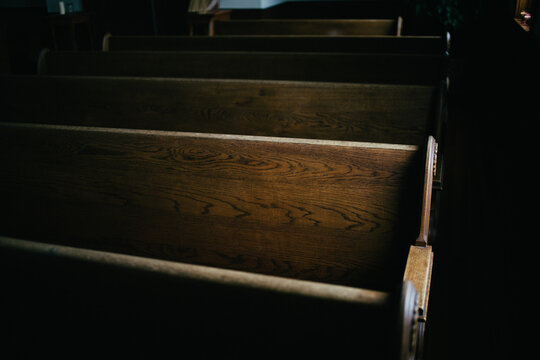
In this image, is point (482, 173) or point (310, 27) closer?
point (482, 173)

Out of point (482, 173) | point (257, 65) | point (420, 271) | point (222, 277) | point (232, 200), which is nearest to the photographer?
point (222, 277)

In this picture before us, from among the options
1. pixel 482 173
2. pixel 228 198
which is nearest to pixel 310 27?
pixel 482 173

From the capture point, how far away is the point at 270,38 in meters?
2.54

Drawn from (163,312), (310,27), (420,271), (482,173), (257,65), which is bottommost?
(482,173)

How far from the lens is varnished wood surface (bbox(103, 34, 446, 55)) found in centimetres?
240

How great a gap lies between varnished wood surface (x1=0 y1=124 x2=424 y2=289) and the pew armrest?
73 mm

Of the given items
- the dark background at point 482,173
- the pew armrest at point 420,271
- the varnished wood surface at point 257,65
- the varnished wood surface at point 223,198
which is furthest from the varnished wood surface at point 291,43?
the pew armrest at point 420,271

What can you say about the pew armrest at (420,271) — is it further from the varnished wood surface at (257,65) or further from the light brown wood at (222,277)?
the varnished wood surface at (257,65)

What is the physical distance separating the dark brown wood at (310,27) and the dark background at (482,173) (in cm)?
87

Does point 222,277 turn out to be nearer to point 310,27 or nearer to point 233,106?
point 233,106

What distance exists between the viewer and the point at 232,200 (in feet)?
3.70

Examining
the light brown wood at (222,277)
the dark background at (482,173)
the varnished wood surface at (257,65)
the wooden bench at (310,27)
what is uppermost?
the wooden bench at (310,27)

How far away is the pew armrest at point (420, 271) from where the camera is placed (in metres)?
0.88

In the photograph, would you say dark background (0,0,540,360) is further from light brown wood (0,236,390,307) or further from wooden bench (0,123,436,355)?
light brown wood (0,236,390,307)
